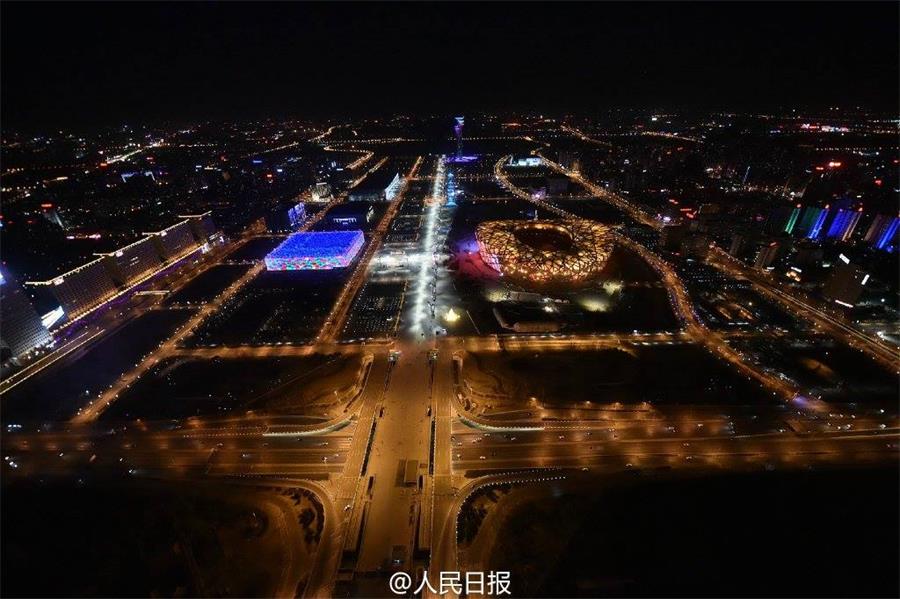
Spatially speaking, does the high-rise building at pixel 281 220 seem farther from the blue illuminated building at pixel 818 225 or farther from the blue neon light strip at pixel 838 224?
the blue neon light strip at pixel 838 224

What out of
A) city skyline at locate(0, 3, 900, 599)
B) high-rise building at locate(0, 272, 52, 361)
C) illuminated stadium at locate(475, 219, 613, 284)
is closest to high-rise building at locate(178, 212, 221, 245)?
city skyline at locate(0, 3, 900, 599)

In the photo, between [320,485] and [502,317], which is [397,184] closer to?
[502,317]

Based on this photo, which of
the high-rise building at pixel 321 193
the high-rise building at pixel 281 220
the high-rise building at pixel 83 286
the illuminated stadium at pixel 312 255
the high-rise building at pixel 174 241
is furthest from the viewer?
the high-rise building at pixel 321 193

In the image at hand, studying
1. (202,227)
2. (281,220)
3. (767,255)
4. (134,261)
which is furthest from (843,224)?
(134,261)

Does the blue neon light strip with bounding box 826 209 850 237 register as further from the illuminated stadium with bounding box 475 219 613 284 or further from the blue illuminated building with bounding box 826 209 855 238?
the illuminated stadium with bounding box 475 219 613 284

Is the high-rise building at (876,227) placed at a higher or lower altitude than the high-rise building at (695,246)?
higher

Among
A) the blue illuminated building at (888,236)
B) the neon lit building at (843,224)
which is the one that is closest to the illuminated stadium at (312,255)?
the neon lit building at (843,224)

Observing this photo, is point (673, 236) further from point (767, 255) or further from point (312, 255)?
point (312, 255)
